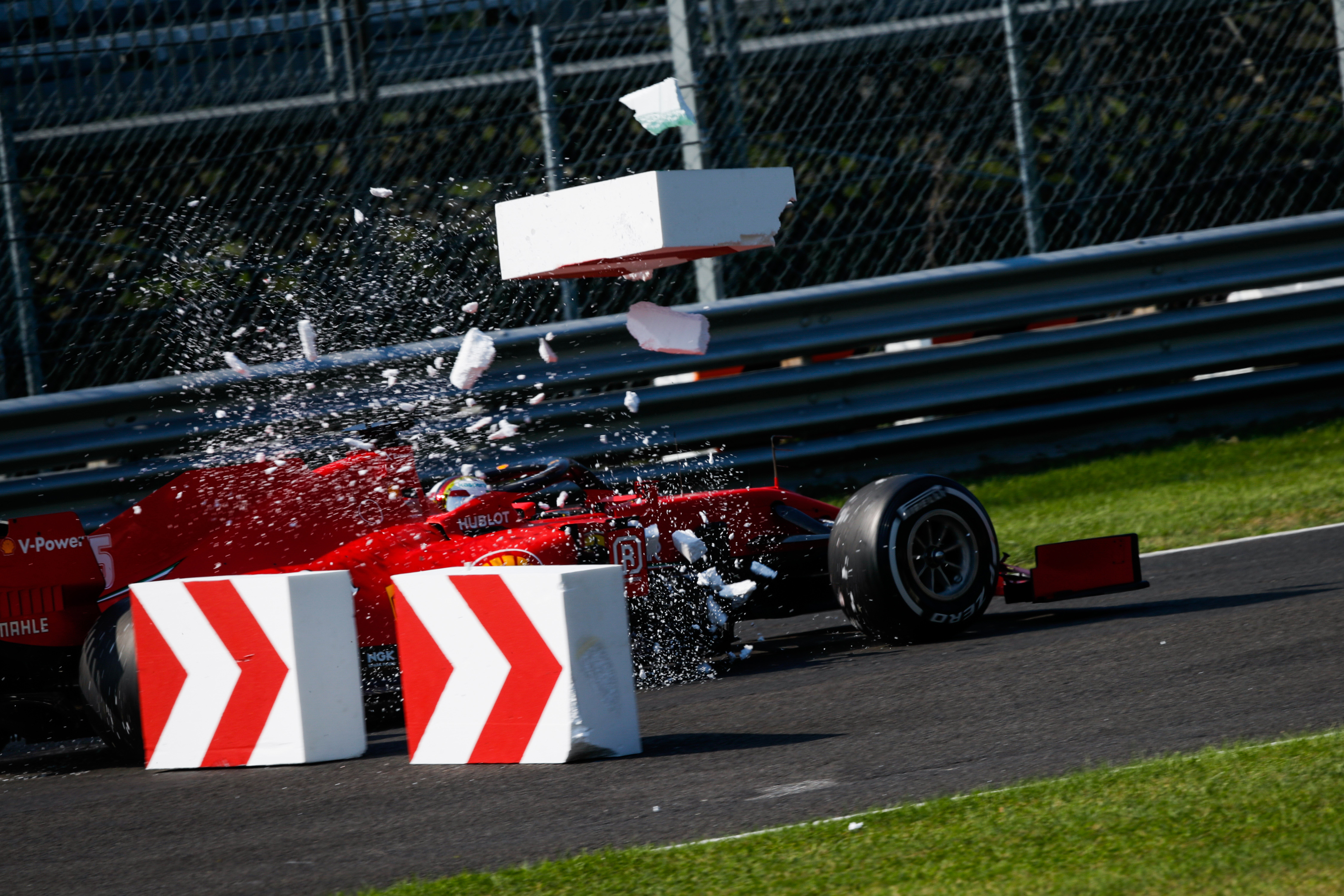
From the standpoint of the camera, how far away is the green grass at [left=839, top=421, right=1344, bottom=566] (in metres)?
8.16

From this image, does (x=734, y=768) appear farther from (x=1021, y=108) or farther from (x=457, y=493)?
(x=1021, y=108)

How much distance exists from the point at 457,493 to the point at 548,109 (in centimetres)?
307

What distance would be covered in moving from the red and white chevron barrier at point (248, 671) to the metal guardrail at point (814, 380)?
3149 mm

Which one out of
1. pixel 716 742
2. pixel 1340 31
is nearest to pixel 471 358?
pixel 716 742

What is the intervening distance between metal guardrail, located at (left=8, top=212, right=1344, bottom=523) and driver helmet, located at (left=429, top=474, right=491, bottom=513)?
203cm

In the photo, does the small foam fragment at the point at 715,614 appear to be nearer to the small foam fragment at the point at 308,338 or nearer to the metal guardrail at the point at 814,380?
the small foam fragment at the point at 308,338

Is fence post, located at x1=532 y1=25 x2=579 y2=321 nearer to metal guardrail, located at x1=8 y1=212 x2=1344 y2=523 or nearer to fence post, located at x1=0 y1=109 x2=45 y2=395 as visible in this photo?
metal guardrail, located at x1=8 y1=212 x2=1344 y2=523

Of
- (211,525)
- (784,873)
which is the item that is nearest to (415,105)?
(211,525)

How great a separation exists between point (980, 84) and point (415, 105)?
3403 millimetres

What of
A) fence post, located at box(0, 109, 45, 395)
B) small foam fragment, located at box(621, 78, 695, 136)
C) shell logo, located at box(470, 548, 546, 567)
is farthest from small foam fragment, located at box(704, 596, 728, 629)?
fence post, located at box(0, 109, 45, 395)

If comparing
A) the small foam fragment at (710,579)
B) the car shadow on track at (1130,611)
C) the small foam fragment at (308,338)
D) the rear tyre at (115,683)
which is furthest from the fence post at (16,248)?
the car shadow on track at (1130,611)

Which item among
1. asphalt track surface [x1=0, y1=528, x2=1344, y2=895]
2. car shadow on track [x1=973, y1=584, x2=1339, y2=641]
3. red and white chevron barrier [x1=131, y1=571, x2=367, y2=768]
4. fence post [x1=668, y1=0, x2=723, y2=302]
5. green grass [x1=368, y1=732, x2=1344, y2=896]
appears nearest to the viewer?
green grass [x1=368, y1=732, x2=1344, y2=896]

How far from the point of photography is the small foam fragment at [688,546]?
5953 mm

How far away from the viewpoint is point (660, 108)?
5.45 m
